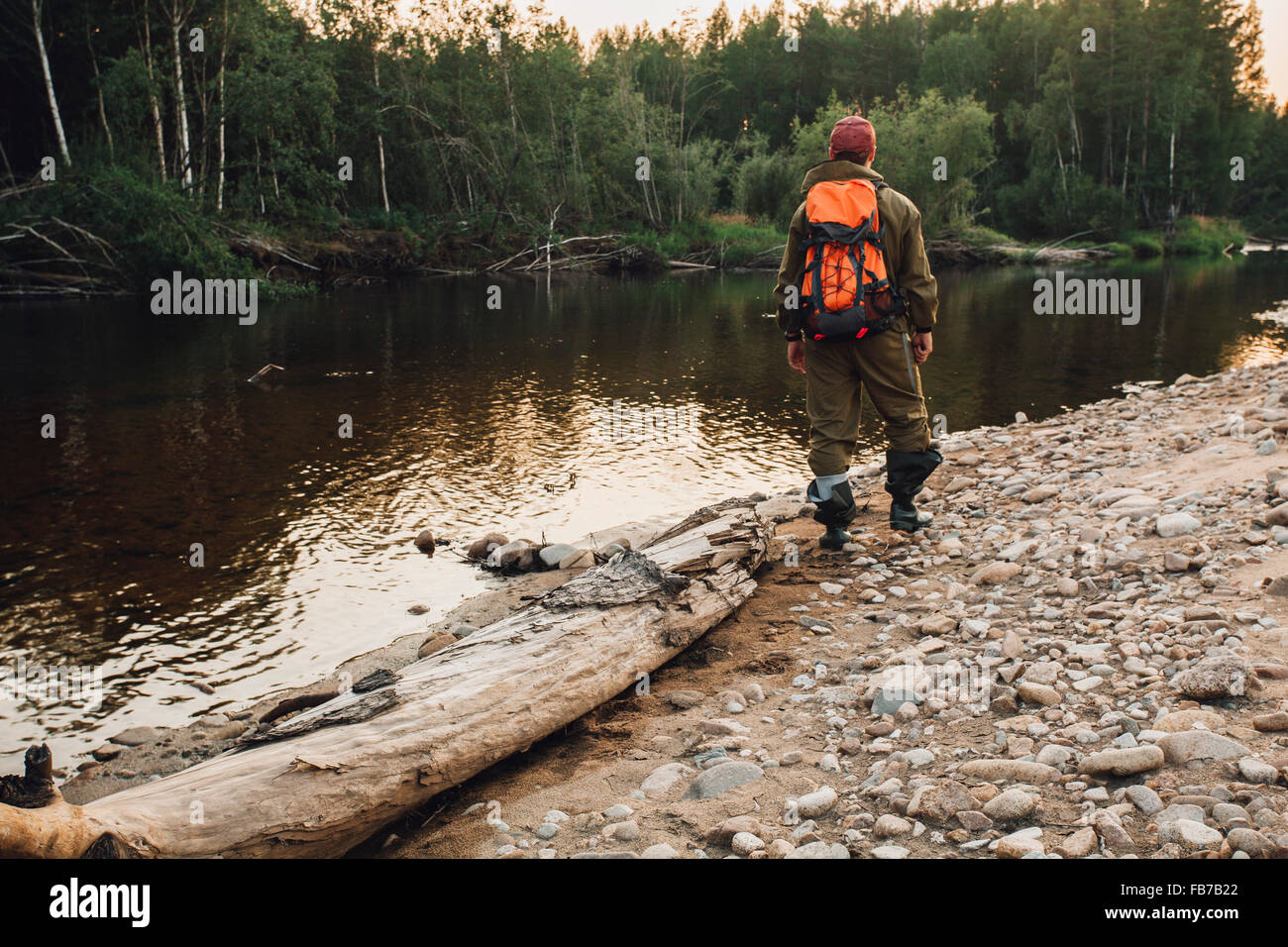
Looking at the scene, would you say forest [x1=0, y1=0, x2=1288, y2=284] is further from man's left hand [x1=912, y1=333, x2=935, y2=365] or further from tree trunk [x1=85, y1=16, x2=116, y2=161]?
man's left hand [x1=912, y1=333, x2=935, y2=365]

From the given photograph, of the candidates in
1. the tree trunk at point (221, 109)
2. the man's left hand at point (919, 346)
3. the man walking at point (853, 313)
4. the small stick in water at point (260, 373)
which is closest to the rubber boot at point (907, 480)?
the man walking at point (853, 313)

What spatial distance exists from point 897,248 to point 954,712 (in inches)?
135

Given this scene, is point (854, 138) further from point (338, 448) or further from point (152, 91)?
point (152, 91)

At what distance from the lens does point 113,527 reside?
828 cm

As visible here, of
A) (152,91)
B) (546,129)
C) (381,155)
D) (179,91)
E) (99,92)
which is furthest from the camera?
(546,129)

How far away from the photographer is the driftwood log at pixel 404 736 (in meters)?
3.24

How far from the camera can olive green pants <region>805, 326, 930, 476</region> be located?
254 inches

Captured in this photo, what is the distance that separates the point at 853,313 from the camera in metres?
6.20

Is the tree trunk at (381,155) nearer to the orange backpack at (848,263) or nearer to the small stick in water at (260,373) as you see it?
the small stick in water at (260,373)

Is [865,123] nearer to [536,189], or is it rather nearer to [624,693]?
[624,693]

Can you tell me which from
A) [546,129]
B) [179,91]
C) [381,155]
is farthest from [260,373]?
[546,129]

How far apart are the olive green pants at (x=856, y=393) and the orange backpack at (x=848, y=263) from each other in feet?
0.80

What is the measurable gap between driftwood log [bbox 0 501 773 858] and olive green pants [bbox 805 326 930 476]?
1.45 meters
